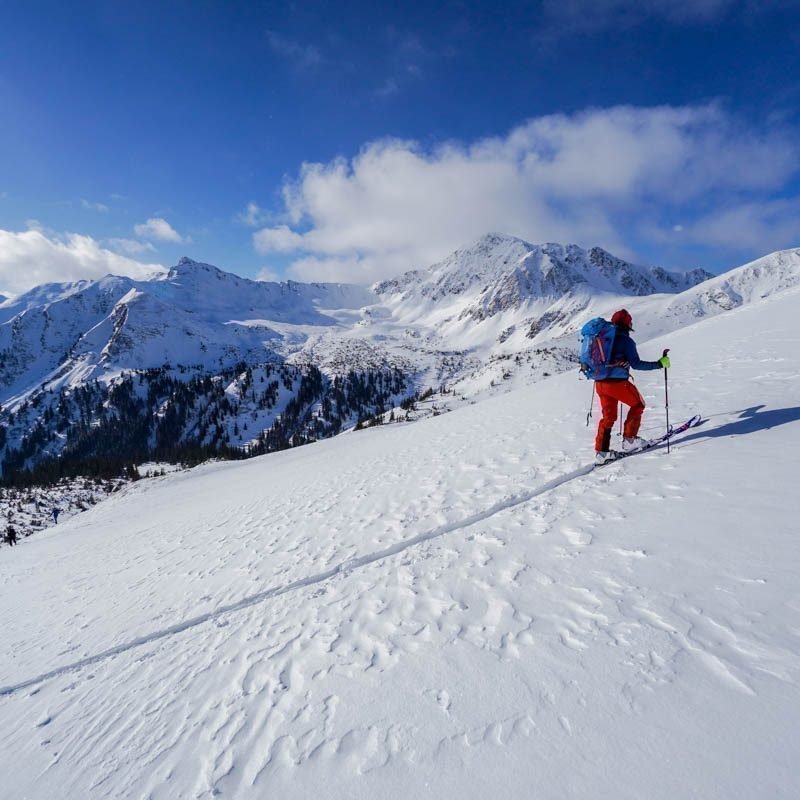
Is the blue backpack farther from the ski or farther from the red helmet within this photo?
the ski

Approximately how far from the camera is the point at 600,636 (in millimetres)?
4191

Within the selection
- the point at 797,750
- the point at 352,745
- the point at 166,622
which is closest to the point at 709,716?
the point at 797,750

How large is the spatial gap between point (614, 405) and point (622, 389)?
1.29ft

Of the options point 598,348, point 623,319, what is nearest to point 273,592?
point 598,348

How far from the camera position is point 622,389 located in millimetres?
9008

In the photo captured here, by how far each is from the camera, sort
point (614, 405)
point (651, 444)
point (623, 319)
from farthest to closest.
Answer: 1. point (651, 444)
2. point (614, 405)
3. point (623, 319)

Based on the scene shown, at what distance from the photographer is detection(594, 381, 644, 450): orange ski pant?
901cm

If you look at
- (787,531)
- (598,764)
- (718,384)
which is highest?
(718,384)

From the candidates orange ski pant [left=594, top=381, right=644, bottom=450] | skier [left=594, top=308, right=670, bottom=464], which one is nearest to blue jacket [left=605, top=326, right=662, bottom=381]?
skier [left=594, top=308, right=670, bottom=464]

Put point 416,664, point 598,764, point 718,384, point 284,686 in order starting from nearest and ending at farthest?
point 598,764 → point 416,664 → point 284,686 → point 718,384

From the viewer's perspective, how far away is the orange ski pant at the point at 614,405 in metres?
9.01

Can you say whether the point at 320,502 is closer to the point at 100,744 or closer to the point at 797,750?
the point at 100,744

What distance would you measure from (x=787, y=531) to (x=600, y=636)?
10.2ft

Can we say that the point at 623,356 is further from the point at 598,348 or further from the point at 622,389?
the point at 622,389
